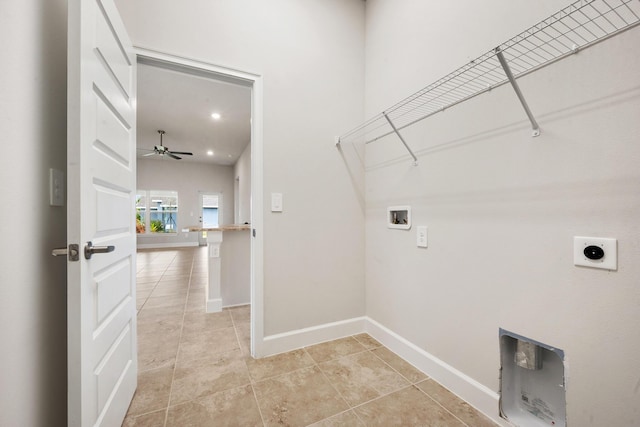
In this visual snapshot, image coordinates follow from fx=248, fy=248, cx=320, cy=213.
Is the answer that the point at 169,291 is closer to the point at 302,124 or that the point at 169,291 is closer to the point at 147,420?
the point at 147,420

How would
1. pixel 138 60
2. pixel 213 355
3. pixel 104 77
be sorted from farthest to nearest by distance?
pixel 213 355
pixel 138 60
pixel 104 77

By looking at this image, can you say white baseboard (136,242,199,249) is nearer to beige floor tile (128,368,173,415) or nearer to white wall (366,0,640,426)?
beige floor tile (128,368,173,415)

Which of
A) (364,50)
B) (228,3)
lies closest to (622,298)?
(364,50)

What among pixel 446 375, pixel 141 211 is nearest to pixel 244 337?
pixel 446 375

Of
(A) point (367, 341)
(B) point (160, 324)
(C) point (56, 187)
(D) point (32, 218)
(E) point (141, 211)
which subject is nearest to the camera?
(D) point (32, 218)

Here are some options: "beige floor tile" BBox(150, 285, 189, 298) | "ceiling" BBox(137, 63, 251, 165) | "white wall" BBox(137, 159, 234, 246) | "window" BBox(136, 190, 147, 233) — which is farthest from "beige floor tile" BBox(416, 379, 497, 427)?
"window" BBox(136, 190, 147, 233)

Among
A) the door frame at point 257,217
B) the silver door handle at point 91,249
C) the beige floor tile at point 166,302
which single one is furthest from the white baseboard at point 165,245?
the silver door handle at point 91,249

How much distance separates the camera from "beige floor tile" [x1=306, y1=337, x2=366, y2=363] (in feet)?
5.96

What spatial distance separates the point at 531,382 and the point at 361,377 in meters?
0.87

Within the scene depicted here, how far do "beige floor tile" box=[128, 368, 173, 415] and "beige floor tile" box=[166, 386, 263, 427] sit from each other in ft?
0.35

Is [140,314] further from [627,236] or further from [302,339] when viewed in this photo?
[627,236]

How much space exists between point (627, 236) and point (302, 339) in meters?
1.85

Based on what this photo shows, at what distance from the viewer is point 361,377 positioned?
1.57 m

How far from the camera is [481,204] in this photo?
129 cm
